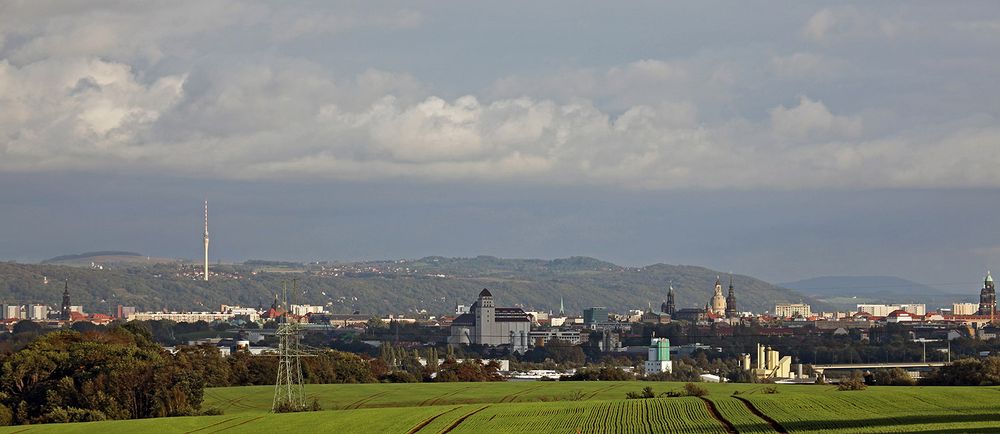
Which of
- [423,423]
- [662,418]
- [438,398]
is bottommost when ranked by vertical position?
[438,398]

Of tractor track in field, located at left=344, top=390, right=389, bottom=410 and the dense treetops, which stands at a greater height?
the dense treetops

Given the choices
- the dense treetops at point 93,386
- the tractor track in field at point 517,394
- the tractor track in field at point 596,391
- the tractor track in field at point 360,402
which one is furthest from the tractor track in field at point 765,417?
the dense treetops at point 93,386

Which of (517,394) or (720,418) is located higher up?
(720,418)

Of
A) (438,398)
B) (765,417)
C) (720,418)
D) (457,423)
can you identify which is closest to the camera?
(765,417)

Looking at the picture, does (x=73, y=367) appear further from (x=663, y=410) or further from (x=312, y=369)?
(x=663, y=410)

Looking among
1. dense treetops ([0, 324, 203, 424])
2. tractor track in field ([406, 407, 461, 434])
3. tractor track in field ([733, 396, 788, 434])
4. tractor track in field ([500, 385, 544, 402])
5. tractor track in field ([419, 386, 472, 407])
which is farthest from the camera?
tractor track in field ([500, 385, 544, 402])

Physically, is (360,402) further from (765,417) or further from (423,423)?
(765,417)

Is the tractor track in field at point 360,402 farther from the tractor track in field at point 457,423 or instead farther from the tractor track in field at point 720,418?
the tractor track in field at point 720,418

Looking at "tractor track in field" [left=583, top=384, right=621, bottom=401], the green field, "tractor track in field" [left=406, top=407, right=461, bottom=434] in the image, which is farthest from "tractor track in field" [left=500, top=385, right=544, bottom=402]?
"tractor track in field" [left=406, top=407, right=461, bottom=434]

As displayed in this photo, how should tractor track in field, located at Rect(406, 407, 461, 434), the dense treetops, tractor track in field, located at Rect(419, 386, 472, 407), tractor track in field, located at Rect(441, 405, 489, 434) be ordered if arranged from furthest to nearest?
1. tractor track in field, located at Rect(419, 386, 472, 407)
2. the dense treetops
3. tractor track in field, located at Rect(406, 407, 461, 434)
4. tractor track in field, located at Rect(441, 405, 489, 434)

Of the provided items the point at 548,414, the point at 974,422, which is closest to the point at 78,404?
the point at 548,414

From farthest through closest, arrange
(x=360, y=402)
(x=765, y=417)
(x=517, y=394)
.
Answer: (x=517, y=394), (x=360, y=402), (x=765, y=417)

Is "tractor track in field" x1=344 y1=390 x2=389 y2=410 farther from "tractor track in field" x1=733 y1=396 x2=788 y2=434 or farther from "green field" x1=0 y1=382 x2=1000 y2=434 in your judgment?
"tractor track in field" x1=733 y1=396 x2=788 y2=434

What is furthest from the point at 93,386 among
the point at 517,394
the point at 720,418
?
the point at 720,418
